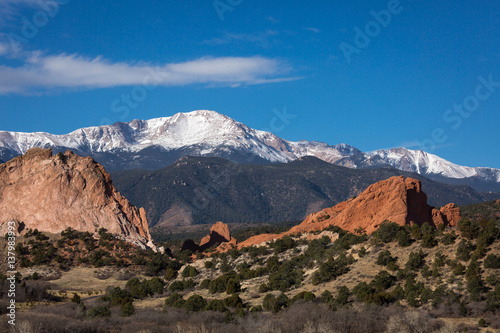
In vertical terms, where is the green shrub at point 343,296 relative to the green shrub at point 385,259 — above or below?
below

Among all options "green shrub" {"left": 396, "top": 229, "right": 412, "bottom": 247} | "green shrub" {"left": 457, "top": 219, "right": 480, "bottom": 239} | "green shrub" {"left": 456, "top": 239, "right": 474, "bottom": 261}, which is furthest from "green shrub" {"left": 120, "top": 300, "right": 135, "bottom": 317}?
"green shrub" {"left": 457, "top": 219, "right": 480, "bottom": 239}

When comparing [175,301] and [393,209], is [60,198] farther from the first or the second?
[393,209]

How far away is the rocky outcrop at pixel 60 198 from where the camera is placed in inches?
2702

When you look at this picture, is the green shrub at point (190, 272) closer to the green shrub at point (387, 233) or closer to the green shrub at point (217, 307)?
the green shrub at point (217, 307)

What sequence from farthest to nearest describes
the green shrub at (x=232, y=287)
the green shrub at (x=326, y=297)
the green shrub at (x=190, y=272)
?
1. the green shrub at (x=190, y=272)
2. the green shrub at (x=232, y=287)
3. the green shrub at (x=326, y=297)

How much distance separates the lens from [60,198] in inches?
2719

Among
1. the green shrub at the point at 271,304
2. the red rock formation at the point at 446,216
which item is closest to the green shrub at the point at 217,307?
the green shrub at the point at 271,304

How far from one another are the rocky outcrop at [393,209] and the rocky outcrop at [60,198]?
→ 2568 centimetres

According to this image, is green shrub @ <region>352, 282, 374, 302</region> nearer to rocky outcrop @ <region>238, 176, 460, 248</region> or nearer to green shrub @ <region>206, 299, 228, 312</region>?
green shrub @ <region>206, 299, 228, 312</region>

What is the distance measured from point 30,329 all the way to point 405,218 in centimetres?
4121

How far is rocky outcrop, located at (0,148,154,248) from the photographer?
68.6 m

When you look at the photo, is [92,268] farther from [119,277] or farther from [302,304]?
[302,304]

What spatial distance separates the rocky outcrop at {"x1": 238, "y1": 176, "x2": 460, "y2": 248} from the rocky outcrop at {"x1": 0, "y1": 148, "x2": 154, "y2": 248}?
2568cm

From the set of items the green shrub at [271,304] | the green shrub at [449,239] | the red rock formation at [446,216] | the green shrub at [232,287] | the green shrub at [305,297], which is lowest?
the green shrub at [271,304]
